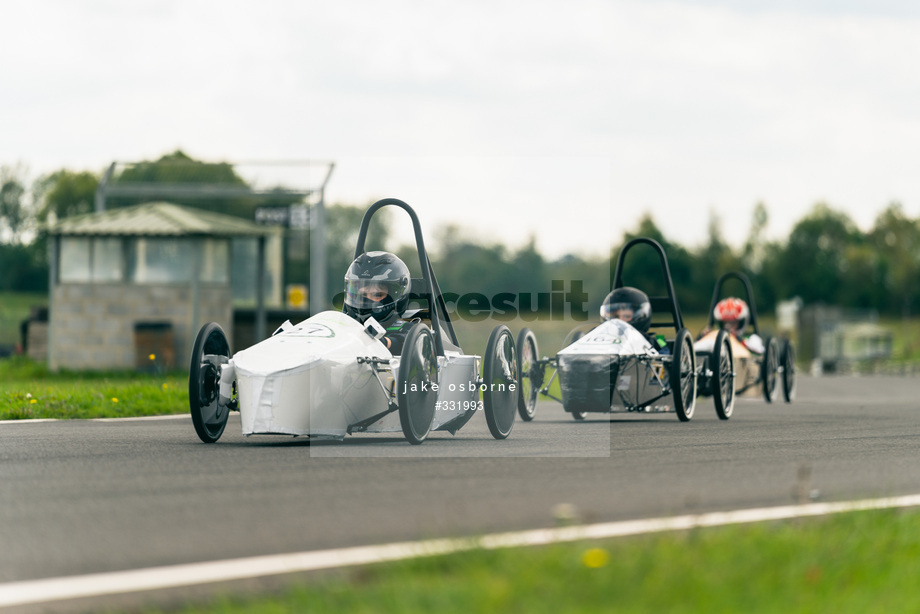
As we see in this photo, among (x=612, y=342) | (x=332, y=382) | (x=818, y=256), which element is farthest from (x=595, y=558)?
(x=818, y=256)

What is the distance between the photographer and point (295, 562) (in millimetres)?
5168

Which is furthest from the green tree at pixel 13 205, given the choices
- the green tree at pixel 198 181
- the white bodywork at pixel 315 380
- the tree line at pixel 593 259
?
the white bodywork at pixel 315 380

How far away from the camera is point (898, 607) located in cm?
457

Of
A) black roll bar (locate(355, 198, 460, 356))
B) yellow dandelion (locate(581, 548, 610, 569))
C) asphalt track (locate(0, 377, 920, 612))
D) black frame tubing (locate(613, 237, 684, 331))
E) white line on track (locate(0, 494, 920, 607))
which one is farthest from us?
black frame tubing (locate(613, 237, 684, 331))

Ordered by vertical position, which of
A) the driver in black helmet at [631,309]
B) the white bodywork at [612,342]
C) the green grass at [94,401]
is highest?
the driver in black helmet at [631,309]

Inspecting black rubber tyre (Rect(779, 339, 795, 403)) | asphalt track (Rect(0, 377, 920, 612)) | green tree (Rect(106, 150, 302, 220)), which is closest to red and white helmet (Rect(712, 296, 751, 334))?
black rubber tyre (Rect(779, 339, 795, 403))

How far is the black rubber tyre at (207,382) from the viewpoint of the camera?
400 inches

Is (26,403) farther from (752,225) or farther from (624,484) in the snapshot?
(752,225)

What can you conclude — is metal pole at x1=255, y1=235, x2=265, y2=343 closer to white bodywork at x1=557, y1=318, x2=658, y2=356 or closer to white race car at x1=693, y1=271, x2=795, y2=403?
white race car at x1=693, y1=271, x2=795, y2=403

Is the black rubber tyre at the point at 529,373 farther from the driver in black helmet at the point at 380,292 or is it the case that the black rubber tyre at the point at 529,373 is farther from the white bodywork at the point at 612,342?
the driver in black helmet at the point at 380,292

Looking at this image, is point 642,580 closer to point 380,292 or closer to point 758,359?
point 380,292

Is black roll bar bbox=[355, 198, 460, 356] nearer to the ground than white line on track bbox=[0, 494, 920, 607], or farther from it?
farther from it

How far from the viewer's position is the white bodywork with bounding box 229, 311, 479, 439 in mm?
9742

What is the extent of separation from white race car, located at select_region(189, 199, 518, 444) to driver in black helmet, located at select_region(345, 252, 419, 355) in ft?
0.96
